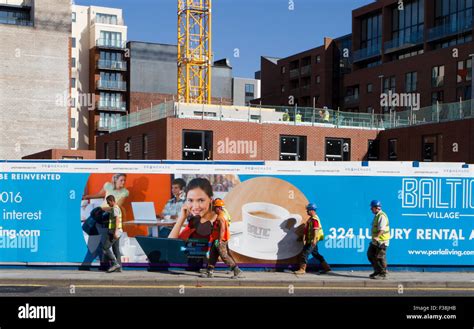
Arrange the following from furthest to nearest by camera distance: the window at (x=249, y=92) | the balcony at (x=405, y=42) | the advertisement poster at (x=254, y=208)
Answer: the window at (x=249, y=92)
the balcony at (x=405, y=42)
the advertisement poster at (x=254, y=208)

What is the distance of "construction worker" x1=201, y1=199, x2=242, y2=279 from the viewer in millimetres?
13320

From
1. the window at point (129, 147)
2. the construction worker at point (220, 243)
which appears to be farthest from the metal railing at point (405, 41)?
the construction worker at point (220, 243)

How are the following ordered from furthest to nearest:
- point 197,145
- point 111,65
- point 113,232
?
point 111,65
point 197,145
point 113,232

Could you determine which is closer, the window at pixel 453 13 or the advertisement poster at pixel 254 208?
the advertisement poster at pixel 254 208

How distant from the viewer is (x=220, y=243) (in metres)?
13.4

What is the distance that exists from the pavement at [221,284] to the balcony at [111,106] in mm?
76011

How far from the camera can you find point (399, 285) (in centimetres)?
1289

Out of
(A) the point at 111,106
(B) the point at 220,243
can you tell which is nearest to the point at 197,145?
(B) the point at 220,243

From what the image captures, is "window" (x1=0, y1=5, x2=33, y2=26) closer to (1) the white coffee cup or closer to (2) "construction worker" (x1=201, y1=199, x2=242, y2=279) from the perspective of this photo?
(1) the white coffee cup

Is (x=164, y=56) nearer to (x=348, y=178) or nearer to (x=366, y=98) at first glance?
(x=366, y=98)

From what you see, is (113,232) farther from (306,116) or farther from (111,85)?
(111,85)

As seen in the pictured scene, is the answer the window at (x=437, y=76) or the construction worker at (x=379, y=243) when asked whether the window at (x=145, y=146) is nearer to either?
the construction worker at (x=379, y=243)

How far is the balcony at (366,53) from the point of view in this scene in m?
68.3

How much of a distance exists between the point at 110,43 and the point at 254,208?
80.1 meters
